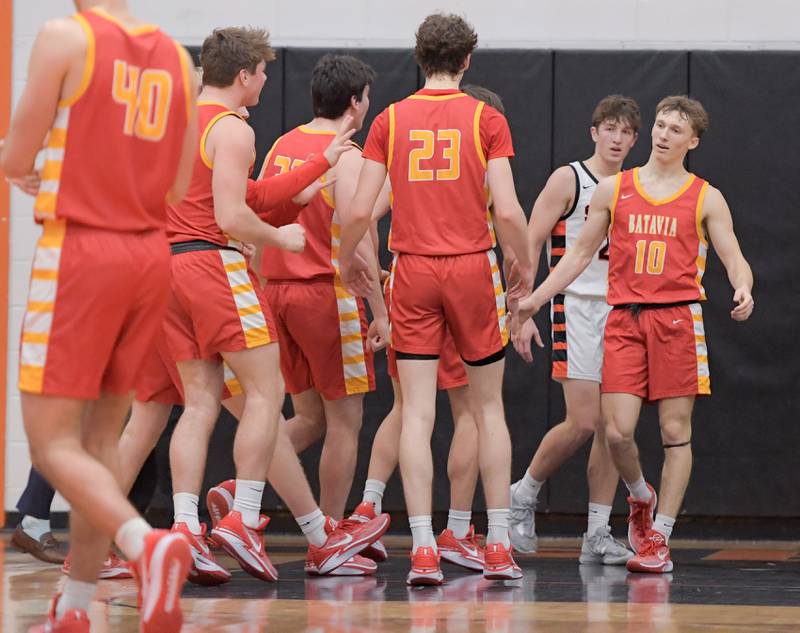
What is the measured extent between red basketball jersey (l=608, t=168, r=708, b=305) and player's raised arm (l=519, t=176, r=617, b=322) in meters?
0.07

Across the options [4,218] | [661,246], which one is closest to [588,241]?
[661,246]

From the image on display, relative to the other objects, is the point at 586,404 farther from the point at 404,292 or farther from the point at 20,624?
the point at 20,624

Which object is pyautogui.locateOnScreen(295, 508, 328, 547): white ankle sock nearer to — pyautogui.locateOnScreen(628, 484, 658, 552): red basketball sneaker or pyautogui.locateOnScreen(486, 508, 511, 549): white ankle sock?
pyautogui.locateOnScreen(486, 508, 511, 549): white ankle sock

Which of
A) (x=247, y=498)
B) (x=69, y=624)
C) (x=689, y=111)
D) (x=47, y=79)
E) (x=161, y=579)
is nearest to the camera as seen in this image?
(x=161, y=579)

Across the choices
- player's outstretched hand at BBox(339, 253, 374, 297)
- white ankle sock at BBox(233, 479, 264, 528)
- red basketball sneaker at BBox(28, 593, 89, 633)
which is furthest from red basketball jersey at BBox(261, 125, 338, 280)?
red basketball sneaker at BBox(28, 593, 89, 633)

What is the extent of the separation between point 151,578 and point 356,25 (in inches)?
180

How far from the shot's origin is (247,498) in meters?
4.77

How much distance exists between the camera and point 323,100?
17.5 feet

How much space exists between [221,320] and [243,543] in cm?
78

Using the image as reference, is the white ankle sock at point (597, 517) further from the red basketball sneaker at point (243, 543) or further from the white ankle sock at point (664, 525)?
the red basketball sneaker at point (243, 543)

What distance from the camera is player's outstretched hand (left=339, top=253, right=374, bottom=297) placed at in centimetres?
507

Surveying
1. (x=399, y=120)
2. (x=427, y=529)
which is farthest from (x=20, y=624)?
(x=399, y=120)

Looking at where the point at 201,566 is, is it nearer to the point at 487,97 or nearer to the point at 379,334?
the point at 379,334

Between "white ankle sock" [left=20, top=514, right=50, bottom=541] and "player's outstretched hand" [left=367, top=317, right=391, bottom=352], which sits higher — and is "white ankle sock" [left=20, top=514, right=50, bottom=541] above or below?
below
